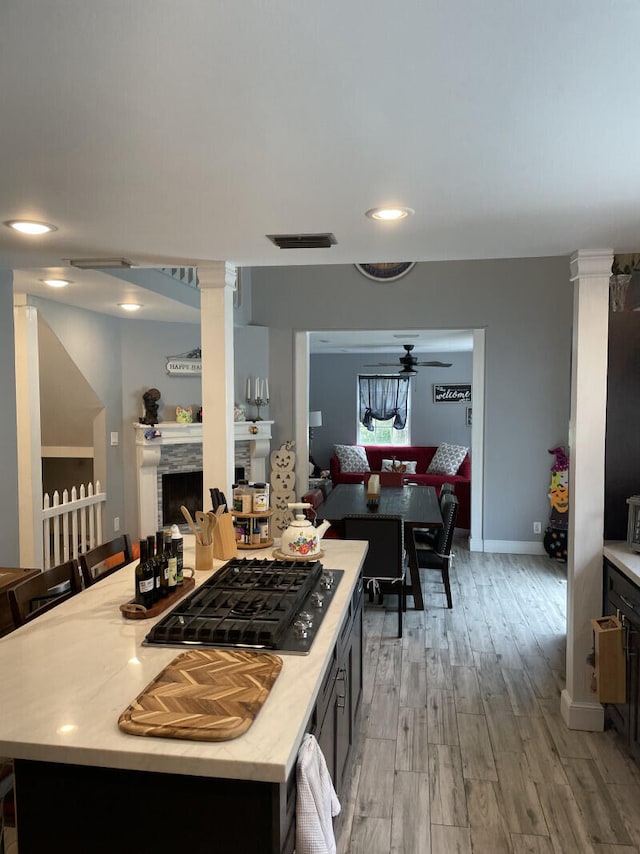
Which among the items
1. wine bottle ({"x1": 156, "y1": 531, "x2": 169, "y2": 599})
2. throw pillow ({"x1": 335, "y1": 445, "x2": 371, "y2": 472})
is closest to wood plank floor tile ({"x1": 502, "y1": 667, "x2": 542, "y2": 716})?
wine bottle ({"x1": 156, "y1": 531, "x2": 169, "y2": 599})

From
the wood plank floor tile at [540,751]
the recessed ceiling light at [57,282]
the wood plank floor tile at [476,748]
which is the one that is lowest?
the wood plank floor tile at [476,748]

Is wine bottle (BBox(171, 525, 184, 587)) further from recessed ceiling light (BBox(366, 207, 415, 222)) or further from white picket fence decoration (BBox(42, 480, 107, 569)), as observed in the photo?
white picket fence decoration (BBox(42, 480, 107, 569))

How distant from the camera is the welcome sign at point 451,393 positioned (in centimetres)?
1105

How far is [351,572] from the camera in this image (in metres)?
2.67

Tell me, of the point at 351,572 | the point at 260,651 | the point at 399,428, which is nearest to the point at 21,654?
the point at 260,651

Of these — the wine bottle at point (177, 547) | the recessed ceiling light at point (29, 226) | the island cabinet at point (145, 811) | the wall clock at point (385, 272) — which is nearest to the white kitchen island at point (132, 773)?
the island cabinet at point (145, 811)

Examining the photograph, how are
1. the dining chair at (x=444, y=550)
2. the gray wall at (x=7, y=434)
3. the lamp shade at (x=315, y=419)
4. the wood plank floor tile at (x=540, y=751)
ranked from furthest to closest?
the lamp shade at (x=315, y=419)
the dining chair at (x=444, y=550)
the gray wall at (x=7, y=434)
the wood plank floor tile at (x=540, y=751)

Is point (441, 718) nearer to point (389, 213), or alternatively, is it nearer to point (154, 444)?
point (389, 213)

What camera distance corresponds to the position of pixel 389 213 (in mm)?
2311

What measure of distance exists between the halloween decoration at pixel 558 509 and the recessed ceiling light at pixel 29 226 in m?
5.13

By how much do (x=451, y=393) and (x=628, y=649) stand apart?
28.4 ft

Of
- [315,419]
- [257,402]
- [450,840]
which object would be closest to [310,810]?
[450,840]

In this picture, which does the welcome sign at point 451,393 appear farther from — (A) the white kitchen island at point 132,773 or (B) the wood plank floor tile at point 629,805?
(A) the white kitchen island at point 132,773

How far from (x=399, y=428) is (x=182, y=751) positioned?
1021 cm
